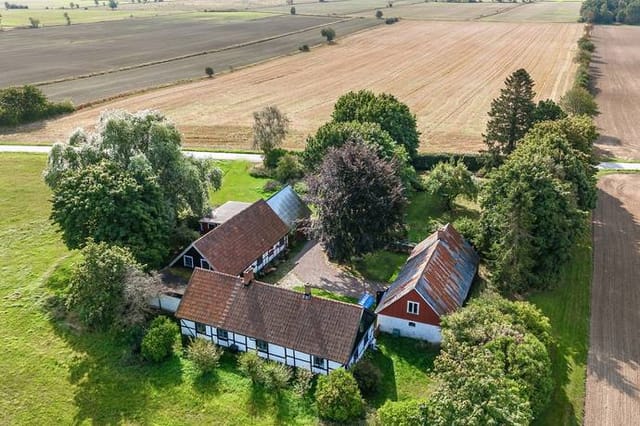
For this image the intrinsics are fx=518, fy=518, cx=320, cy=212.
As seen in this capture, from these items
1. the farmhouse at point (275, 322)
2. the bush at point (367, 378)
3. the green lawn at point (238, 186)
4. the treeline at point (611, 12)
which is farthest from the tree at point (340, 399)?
the treeline at point (611, 12)

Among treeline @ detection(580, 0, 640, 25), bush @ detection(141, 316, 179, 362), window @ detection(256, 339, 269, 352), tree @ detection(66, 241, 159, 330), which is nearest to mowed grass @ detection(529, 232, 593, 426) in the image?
window @ detection(256, 339, 269, 352)

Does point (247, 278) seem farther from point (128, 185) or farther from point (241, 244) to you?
point (128, 185)

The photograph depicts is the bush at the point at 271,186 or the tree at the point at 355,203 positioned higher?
the tree at the point at 355,203

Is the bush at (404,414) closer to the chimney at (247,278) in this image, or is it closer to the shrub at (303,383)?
the shrub at (303,383)

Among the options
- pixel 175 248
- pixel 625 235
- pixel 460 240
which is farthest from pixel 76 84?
pixel 625 235

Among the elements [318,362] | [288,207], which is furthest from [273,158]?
[318,362]

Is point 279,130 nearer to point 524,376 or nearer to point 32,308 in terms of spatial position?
point 32,308

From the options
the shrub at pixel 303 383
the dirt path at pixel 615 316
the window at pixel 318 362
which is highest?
the window at pixel 318 362
